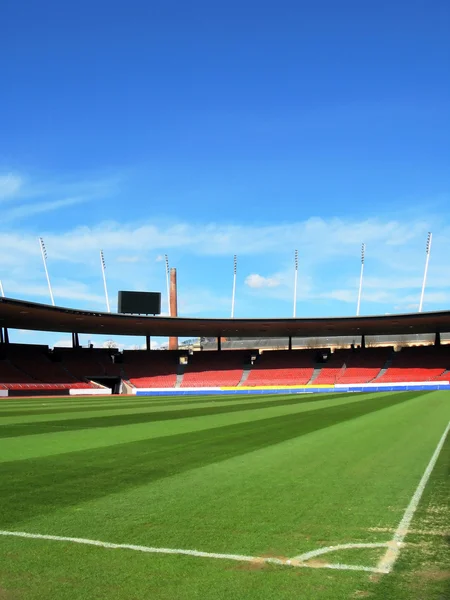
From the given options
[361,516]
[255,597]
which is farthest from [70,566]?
[361,516]

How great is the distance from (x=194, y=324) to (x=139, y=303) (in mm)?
8445

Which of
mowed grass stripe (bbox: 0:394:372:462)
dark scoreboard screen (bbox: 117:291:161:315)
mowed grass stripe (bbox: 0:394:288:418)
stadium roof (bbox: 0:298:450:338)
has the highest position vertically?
dark scoreboard screen (bbox: 117:291:161:315)

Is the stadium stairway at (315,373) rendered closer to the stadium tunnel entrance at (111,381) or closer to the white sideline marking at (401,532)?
the stadium tunnel entrance at (111,381)

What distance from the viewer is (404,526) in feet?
19.0

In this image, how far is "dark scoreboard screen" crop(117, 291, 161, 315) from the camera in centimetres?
6431

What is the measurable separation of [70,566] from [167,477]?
12.6 feet

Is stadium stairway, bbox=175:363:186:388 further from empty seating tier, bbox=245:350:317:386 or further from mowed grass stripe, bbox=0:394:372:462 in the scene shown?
mowed grass stripe, bbox=0:394:372:462

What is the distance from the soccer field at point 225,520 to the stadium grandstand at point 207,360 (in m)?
40.7

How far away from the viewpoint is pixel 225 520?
5988 millimetres

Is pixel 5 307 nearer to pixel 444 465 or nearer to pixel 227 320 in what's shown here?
pixel 227 320

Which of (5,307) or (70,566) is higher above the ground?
(5,307)

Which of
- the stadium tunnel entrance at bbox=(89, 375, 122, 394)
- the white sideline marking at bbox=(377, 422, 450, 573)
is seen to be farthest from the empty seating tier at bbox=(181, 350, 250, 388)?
the white sideline marking at bbox=(377, 422, 450, 573)

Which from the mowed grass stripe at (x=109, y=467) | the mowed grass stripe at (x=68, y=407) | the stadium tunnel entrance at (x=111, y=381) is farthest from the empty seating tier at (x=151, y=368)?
the mowed grass stripe at (x=109, y=467)

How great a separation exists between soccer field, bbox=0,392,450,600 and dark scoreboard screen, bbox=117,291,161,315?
5228 centimetres
